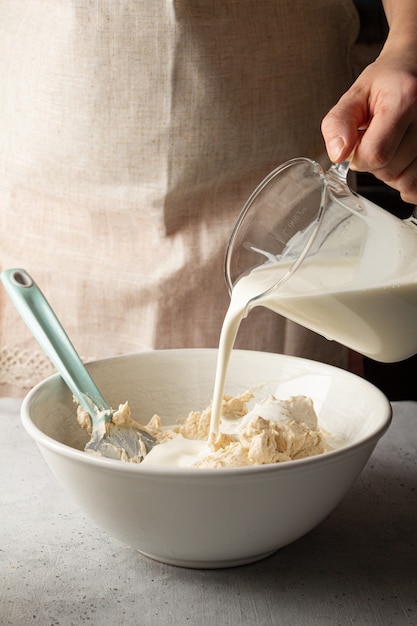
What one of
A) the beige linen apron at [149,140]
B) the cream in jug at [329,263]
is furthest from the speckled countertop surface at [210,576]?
the beige linen apron at [149,140]

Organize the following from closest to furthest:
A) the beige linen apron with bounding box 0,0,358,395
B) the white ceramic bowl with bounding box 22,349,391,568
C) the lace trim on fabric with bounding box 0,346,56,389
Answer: the white ceramic bowl with bounding box 22,349,391,568, the beige linen apron with bounding box 0,0,358,395, the lace trim on fabric with bounding box 0,346,56,389

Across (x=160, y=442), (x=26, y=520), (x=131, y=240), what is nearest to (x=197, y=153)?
(x=131, y=240)

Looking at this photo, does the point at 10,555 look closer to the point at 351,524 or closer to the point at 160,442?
the point at 160,442

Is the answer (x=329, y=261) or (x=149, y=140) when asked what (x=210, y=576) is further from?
(x=149, y=140)

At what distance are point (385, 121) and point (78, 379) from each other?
41 centimetres

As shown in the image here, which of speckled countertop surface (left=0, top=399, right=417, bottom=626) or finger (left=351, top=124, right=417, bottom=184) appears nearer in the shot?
speckled countertop surface (left=0, top=399, right=417, bottom=626)

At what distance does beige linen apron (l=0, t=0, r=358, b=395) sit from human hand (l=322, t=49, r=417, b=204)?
249mm

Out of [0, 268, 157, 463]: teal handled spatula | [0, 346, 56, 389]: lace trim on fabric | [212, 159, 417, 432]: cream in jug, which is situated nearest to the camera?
[212, 159, 417, 432]: cream in jug

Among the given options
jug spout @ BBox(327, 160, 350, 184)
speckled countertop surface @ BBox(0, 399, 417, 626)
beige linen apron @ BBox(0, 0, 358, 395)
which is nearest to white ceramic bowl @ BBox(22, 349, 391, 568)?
speckled countertop surface @ BBox(0, 399, 417, 626)

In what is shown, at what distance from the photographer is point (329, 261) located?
69 centimetres

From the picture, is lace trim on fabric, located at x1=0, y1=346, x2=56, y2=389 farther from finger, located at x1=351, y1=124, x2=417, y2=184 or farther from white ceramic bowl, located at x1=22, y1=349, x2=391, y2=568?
finger, located at x1=351, y1=124, x2=417, y2=184

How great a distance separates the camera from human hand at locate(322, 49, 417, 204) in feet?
2.54

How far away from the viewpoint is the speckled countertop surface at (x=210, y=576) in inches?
23.9

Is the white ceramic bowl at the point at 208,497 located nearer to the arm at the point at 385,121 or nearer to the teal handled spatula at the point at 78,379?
the teal handled spatula at the point at 78,379
